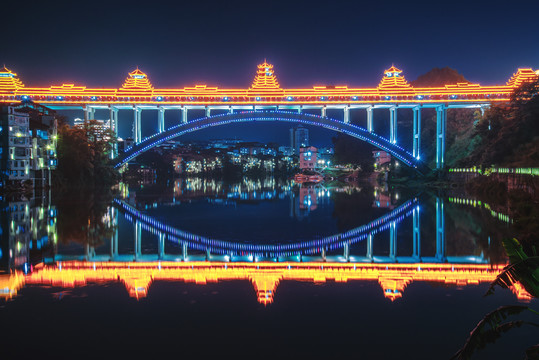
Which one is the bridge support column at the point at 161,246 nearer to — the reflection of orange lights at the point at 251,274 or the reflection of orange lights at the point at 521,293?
the reflection of orange lights at the point at 251,274

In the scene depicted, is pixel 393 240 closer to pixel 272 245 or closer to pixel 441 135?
pixel 272 245

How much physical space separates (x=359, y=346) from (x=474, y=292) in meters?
3.32

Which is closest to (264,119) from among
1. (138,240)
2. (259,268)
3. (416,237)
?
(416,237)

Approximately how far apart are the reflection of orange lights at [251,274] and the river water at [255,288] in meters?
0.04

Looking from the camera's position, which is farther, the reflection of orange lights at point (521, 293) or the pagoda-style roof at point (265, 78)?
the pagoda-style roof at point (265, 78)

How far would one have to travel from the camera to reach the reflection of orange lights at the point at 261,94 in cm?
4278

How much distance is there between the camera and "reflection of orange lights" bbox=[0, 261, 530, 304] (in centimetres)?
815

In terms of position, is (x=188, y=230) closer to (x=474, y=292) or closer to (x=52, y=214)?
(x=52, y=214)

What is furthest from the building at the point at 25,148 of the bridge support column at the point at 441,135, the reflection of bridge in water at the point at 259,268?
the bridge support column at the point at 441,135

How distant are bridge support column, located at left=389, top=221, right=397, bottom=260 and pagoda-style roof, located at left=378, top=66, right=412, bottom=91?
29.9 metres

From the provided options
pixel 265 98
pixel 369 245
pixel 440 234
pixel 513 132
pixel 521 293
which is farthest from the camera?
pixel 265 98

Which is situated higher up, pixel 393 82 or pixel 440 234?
pixel 393 82

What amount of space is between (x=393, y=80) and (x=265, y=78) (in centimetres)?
1258

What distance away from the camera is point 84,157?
129 ft
